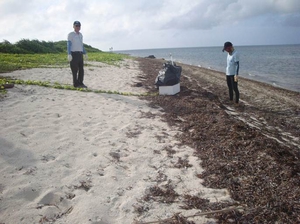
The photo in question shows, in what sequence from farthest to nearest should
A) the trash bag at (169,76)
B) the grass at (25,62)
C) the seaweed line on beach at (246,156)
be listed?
1. the grass at (25,62)
2. the trash bag at (169,76)
3. the seaweed line on beach at (246,156)

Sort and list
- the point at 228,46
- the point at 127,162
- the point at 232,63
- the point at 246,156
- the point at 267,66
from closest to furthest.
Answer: the point at 127,162 < the point at 246,156 < the point at 228,46 < the point at 232,63 < the point at 267,66

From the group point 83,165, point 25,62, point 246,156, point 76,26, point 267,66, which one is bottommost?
point 246,156

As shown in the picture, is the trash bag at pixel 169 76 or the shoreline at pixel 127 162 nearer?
the shoreline at pixel 127 162

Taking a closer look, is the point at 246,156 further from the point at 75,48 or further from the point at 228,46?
the point at 75,48

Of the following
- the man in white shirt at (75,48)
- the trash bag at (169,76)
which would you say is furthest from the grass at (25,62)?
the trash bag at (169,76)

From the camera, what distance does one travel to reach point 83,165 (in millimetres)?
3303

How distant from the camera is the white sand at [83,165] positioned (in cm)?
246

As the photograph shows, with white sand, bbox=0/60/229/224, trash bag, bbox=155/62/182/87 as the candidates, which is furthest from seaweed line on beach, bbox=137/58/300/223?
trash bag, bbox=155/62/182/87

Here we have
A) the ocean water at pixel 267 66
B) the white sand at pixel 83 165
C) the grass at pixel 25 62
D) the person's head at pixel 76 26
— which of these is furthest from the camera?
the ocean water at pixel 267 66

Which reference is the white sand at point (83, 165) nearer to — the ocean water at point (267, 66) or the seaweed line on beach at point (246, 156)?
the seaweed line on beach at point (246, 156)

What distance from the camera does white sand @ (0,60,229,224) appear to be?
96.7 inches

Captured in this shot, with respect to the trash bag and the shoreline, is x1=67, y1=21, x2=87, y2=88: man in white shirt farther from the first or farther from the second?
the trash bag

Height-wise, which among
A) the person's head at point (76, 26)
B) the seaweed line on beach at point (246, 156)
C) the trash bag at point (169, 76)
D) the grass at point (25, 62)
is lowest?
the seaweed line on beach at point (246, 156)

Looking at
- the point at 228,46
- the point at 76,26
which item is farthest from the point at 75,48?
the point at 228,46
